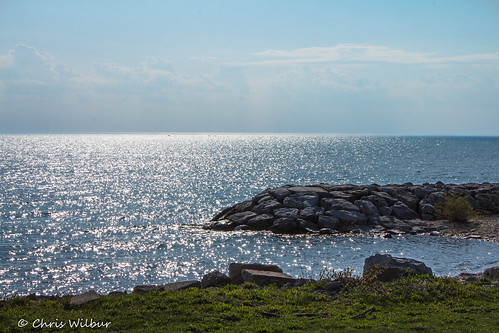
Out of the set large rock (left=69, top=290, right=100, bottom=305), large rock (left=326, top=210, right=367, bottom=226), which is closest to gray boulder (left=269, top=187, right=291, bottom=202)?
large rock (left=326, top=210, right=367, bottom=226)

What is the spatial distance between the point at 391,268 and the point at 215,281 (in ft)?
19.3

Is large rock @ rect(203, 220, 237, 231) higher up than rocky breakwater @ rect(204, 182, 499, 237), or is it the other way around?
rocky breakwater @ rect(204, 182, 499, 237)

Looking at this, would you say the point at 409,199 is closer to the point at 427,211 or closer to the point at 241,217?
the point at 427,211

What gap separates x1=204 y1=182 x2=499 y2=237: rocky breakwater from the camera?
29641mm

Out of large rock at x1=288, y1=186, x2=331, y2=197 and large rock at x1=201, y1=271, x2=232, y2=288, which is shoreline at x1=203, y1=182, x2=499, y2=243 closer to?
large rock at x1=288, y1=186, x2=331, y2=197

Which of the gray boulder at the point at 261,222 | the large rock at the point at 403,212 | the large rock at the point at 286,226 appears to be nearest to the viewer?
the large rock at the point at 286,226

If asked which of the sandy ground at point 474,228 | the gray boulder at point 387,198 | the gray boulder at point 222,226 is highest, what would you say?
the gray boulder at point 387,198

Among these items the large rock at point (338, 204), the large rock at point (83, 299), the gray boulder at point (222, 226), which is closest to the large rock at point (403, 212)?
the large rock at point (338, 204)

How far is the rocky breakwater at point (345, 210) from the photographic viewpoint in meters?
29.6

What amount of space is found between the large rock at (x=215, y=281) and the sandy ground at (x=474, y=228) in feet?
60.3

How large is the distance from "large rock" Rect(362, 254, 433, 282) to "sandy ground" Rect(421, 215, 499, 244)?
1349cm

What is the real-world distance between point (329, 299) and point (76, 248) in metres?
20.0

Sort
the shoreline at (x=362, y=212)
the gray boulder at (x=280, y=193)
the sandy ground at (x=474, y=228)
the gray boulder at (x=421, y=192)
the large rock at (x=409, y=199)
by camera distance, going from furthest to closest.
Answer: the gray boulder at (x=421, y=192) → the large rock at (x=409, y=199) → the gray boulder at (x=280, y=193) → the shoreline at (x=362, y=212) → the sandy ground at (x=474, y=228)

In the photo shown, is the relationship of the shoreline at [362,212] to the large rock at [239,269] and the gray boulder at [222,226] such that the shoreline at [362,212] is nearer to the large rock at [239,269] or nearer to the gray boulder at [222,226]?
the gray boulder at [222,226]
